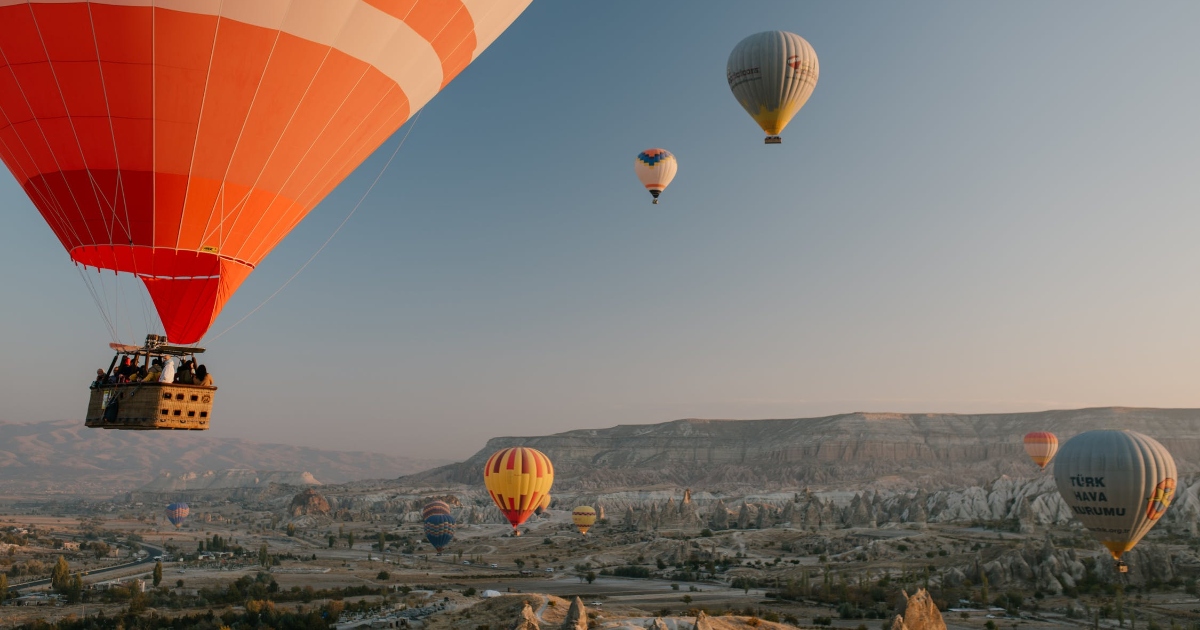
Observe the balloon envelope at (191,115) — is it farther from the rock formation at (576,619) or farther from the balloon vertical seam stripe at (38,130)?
the rock formation at (576,619)

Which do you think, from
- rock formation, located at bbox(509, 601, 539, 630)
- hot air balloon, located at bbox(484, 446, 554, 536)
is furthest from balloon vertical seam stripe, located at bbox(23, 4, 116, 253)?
hot air balloon, located at bbox(484, 446, 554, 536)

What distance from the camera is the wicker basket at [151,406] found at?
13656mm

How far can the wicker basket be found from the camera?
44.8 feet

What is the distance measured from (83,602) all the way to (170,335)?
49.6 m

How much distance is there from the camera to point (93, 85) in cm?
1386

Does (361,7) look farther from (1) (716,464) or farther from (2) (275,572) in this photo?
(1) (716,464)

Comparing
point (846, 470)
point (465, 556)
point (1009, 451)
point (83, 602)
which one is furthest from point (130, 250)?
point (1009, 451)

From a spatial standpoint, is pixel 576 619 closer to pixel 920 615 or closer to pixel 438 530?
pixel 920 615

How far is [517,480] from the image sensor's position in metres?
57.5

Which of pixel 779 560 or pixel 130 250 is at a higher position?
pixel 130 250

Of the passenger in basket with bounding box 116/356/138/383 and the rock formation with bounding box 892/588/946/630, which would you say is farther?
the rock formation with bounding box 892/588/946/630

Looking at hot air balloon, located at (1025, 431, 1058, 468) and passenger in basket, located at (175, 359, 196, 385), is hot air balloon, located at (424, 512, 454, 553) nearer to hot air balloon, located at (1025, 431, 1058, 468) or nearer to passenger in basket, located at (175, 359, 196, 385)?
hot air balloon, located at (1025, 431, 1058, 468)

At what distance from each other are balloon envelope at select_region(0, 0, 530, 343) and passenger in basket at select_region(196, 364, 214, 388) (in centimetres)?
163

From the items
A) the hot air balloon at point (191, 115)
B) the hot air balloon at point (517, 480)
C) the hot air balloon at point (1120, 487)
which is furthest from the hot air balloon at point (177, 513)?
the hot air balloon at point (191, 115)
